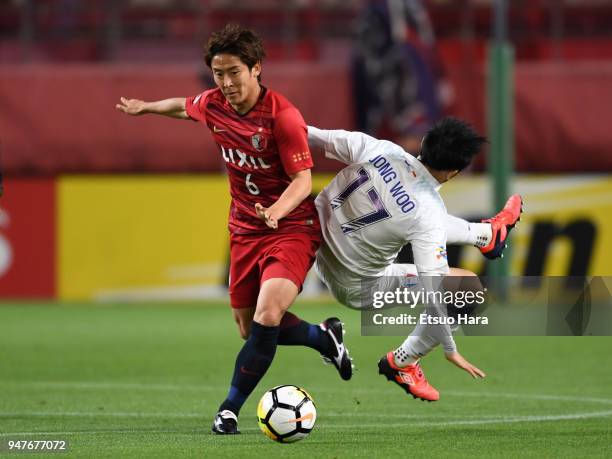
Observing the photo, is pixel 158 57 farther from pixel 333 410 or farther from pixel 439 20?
pixel 333 410

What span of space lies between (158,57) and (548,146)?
555 centimetres

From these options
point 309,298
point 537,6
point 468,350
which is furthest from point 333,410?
point 537,6

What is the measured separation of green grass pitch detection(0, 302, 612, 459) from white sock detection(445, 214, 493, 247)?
3.39 feet

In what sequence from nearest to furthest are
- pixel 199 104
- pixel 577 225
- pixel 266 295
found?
pixel 266 295
pixel 199 104
pixel 577 225

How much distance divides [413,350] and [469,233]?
0.74 meters

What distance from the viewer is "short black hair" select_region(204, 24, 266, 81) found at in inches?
262

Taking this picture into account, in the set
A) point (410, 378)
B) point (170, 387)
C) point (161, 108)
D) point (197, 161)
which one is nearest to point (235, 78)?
point (161, 108)

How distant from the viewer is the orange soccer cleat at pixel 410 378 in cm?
739

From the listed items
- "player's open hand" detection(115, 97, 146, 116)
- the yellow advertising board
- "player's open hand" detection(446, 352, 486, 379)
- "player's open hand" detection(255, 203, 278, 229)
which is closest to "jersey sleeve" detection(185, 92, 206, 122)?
"player's open hand" detection(115, 97, 146, 116)

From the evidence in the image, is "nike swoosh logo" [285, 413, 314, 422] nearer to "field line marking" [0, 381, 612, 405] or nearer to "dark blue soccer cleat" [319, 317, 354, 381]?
"dark blue soccer cleat" [319, 317, 354, 381]

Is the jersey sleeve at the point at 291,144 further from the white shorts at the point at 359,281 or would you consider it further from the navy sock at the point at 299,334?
the navy sock at the point at 299,334

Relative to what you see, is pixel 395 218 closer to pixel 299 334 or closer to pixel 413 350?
pixel 413 350

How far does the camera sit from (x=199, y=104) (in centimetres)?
718

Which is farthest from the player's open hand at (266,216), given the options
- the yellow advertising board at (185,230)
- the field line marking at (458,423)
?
the yellow advertising board at (185,230)
